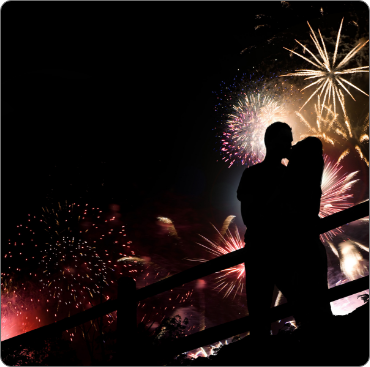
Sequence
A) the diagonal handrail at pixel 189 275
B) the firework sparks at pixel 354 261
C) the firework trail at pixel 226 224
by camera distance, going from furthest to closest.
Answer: the firework trail at pixel 226 224 < the firework sparks at pixel 354 261 < the diagonal handrail at pixel 189 275

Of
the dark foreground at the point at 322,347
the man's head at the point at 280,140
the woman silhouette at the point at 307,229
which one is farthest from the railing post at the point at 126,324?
the man's head at the point at 280,140

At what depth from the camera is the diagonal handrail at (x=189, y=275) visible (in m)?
2.06

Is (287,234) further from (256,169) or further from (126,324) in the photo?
(126,324)

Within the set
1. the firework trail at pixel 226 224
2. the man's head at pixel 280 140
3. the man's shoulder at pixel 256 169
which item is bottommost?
the firework trail at pixel 226 224

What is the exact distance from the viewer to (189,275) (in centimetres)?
239

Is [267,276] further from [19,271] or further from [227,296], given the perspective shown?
[227,296]

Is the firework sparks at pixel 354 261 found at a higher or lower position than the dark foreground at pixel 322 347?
lower

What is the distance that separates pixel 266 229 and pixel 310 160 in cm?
55

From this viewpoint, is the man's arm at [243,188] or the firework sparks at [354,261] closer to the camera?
the man's arm at [243,188]

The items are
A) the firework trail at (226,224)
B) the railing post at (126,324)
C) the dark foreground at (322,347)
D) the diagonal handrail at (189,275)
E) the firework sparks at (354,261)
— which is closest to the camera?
the dark foreground at (322,347)

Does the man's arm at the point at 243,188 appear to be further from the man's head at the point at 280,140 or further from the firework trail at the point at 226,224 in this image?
the firework trail at the point at 226,224

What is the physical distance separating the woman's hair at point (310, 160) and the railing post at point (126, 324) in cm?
174

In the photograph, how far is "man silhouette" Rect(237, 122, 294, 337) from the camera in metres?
2.11

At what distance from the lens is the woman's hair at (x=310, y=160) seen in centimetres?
199
